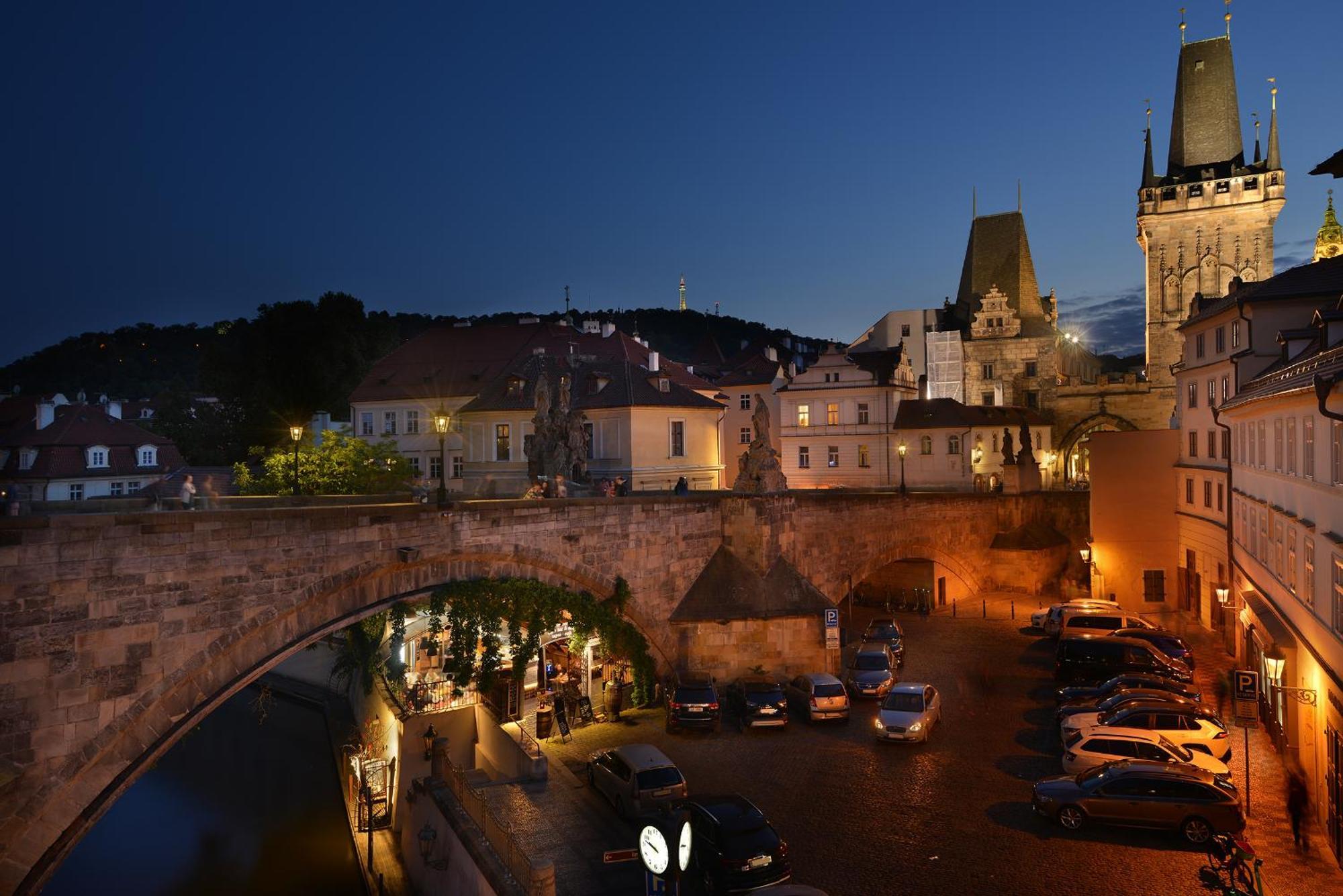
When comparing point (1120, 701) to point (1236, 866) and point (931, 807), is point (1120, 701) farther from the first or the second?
point (1236, 866)

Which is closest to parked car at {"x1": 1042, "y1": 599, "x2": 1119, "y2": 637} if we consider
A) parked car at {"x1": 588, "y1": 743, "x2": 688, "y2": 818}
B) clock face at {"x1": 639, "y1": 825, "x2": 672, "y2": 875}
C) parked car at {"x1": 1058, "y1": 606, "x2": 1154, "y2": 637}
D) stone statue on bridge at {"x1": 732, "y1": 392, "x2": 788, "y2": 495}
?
parked car at {"x1": 1058, "y1": 606, "x2": 1154, "y2": 637}

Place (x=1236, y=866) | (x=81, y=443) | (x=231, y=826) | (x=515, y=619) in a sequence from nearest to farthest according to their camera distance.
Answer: (x=1236, y=866) < (x=515, y=619) < (x=231, y=826) < (x=81, y=443)

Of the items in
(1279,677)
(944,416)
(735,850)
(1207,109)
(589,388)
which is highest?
(1207,109)

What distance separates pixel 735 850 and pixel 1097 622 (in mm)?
19162

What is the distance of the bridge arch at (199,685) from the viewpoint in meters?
12.4

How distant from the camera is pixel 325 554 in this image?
16125 millimetres

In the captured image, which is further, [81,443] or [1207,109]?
[1207,109]

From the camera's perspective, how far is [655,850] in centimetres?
859

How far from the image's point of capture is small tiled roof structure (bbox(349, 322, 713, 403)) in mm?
49031

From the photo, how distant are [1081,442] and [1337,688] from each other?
165 ft

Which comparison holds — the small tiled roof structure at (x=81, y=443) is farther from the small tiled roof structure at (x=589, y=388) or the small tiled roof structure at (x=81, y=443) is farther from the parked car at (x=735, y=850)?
the parked car at (x=735, y=850)

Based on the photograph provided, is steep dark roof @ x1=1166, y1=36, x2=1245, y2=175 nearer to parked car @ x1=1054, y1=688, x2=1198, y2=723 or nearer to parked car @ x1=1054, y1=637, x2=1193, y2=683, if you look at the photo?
parked car @ x1=1054, y1=637, x2=1193, y2=683

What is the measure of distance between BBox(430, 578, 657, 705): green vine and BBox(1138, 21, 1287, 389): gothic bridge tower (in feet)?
162

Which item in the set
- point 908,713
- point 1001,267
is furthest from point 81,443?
point 1001,267
